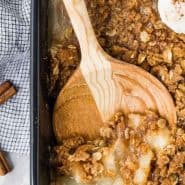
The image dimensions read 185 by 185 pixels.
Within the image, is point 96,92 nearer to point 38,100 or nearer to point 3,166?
point 38,100

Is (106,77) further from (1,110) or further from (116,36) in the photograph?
(1,110)

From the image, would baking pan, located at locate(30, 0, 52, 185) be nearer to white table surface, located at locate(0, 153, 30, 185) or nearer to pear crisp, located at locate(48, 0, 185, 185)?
pear crisp, located at locate(48, 0, 185, 185)

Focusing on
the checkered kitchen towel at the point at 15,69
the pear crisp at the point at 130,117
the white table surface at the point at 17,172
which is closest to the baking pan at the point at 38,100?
the pear crisp at the point at 130,117

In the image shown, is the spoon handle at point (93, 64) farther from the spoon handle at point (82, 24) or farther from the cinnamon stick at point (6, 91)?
the cinnamon stick at point (6, 91)

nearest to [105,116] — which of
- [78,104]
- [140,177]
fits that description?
[78,104]

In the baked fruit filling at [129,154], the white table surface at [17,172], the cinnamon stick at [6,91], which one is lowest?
the white table surface at [17,172]

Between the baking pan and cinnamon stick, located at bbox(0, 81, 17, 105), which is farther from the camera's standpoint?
cinnamon stick, located at bbox(0, 81, 17, 105)

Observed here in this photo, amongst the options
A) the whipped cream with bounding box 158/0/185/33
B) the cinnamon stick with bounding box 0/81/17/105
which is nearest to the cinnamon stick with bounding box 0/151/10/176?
the cinnamon stick with bounding box 0/81/17/105
